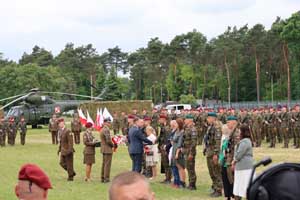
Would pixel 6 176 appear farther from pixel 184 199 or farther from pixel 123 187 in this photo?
pixel 123 187

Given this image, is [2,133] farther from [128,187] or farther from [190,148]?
[128,187]

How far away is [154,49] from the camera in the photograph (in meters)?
94.2

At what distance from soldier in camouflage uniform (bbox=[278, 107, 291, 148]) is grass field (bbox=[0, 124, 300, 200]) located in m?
0.50

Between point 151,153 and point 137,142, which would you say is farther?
point 151,153

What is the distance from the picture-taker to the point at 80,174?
17641mm

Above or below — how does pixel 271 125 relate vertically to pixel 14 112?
below

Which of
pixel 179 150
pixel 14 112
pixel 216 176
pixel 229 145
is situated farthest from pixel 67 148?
pixel 14 112

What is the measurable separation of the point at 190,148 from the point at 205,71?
66289 millimetres

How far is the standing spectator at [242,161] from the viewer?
10125 mm

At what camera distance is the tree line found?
7169 centimetres

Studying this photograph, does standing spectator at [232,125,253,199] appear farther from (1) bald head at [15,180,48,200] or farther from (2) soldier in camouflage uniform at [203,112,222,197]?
(1) bald head at [15,180,48,200]

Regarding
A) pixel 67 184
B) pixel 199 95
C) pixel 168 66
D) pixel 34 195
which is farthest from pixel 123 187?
pixel 168 66

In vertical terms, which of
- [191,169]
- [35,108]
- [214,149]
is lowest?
[191,169]

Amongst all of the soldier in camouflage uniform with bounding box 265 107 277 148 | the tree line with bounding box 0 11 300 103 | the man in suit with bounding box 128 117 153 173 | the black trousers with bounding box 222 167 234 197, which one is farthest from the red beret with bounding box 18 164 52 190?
the tree line with bounding box 0 11 300 103
